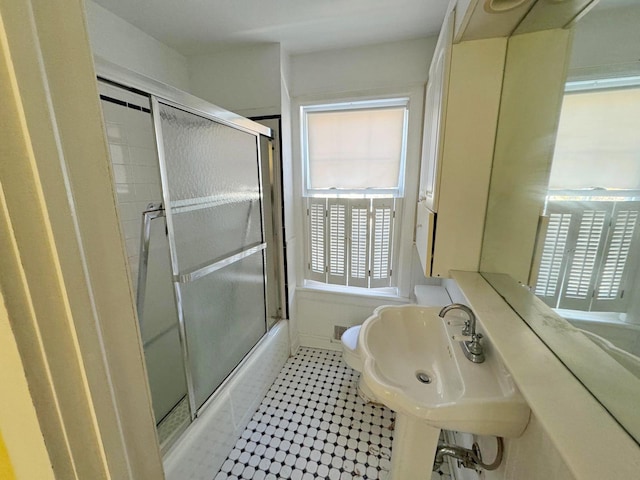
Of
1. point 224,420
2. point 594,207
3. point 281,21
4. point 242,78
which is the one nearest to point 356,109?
point 281,21

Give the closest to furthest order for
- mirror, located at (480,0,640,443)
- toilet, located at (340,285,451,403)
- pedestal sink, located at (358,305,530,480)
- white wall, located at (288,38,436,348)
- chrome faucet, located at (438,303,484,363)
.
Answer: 1. mirror, located at (480,0,640,443)
2. pedestal sink, located at (358,305,530,480)
3. chrome faucet, located at (438,303,484,363)
4. toilet, located at (340,285,451,403)
5. white wall, located at (288,38,436,348)

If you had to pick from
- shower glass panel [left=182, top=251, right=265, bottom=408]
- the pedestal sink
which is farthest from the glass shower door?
the pedestal sink

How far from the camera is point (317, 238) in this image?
2.14m

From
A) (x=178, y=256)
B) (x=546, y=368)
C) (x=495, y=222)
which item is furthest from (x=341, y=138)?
(x=546, y=368)

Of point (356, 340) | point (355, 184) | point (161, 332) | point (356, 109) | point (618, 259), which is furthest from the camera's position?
point (355, 184)

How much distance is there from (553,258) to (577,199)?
20cm

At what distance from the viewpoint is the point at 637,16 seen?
58 cm

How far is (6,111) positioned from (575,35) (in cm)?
132

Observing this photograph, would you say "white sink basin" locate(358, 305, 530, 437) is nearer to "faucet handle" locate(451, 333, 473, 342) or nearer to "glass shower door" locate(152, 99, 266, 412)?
"faucet handle" locate(451, 333, 473, 342)

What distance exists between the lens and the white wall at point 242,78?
175 centimetres

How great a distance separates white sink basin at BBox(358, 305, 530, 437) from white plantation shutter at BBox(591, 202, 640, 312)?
0.33m

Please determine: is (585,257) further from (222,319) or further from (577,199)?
(222,319)

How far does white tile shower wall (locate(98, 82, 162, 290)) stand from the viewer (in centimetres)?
143

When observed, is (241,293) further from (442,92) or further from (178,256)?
(442,92)
